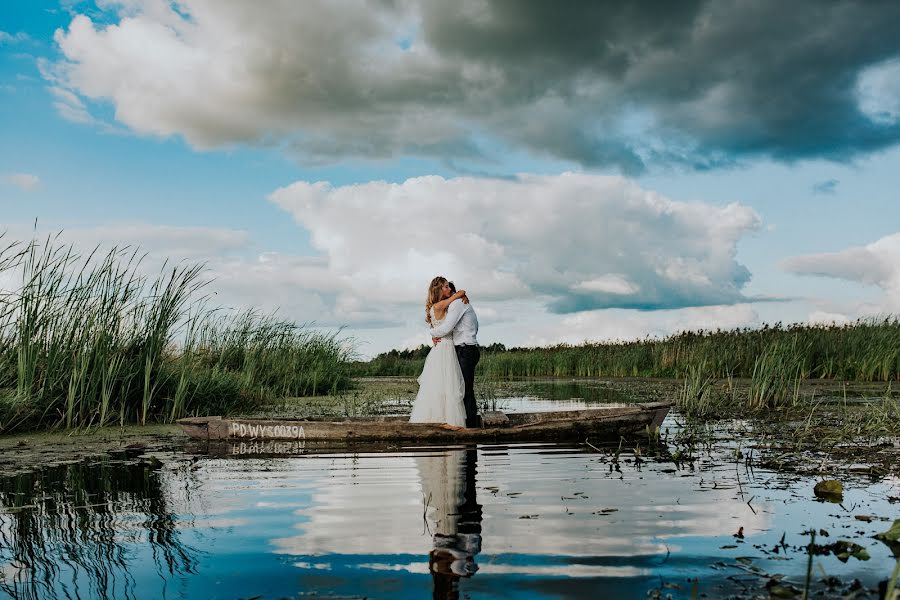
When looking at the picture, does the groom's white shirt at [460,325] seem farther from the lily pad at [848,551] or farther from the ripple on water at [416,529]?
the lily pad at [848,551]

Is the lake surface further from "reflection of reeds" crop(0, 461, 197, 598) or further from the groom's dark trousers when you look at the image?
the groom's dark trousers

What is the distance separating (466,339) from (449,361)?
38 centimetres

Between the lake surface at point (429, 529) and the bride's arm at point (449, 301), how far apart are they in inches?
106

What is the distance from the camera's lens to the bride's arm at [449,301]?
9.59 metres

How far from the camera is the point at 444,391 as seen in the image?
9.85m

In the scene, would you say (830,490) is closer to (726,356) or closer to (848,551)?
(848,551)

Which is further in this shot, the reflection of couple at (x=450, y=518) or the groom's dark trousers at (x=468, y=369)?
the groom's dark trousers at (x=468, y=369)

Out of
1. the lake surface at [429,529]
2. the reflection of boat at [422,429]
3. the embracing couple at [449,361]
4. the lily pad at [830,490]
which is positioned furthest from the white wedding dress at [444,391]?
the lily pad at [830,490]

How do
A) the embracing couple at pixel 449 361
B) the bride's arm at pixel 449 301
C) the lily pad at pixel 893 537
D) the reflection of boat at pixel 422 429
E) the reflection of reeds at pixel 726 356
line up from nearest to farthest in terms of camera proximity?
1. the lily pad at pixel 893 537
2. the reflection of boat at pixel 422 429
3. the bride's arm at pixel 449 301
4. the embracing couple at pixel 449 361
5. the reflection of reeds at pixel 726 356

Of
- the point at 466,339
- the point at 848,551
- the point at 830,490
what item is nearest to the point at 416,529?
the point at 848,551

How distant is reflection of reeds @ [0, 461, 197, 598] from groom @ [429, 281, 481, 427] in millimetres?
4270

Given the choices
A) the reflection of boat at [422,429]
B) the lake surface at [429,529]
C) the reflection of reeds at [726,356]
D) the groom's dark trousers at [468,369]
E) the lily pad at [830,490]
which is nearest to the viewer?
the lake surface at [429,529]

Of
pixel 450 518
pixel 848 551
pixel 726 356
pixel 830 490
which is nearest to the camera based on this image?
pixel 848 551

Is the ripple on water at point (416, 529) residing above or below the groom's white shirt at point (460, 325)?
below
